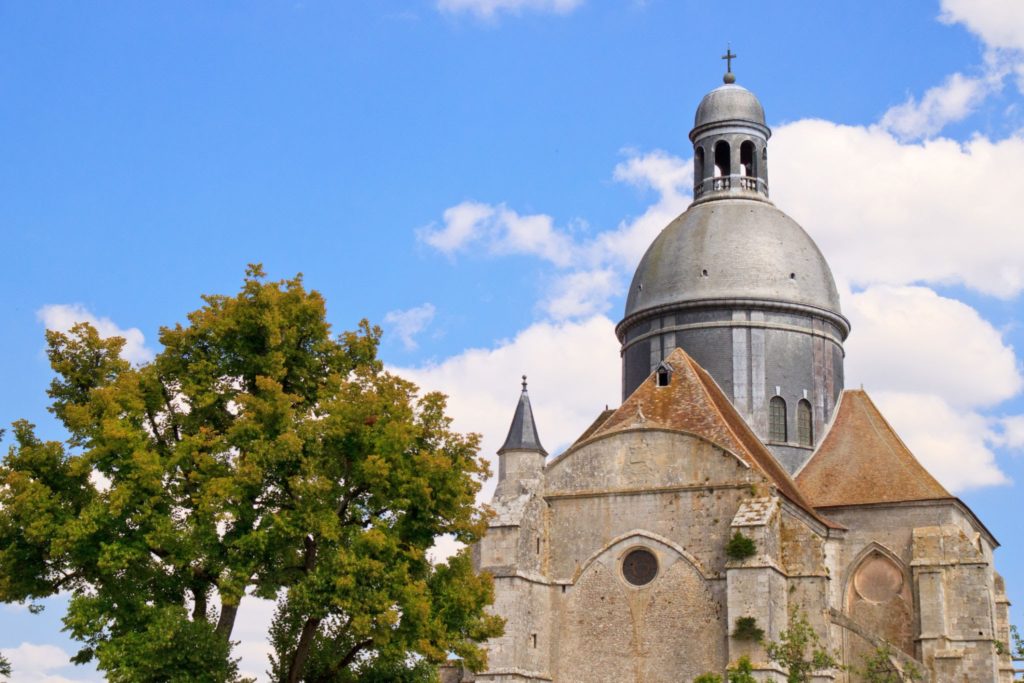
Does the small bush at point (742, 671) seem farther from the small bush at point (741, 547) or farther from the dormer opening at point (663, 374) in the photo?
the dormer opening at point (663, 374)

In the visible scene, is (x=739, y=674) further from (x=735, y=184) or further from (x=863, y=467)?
(x=735, y=184)

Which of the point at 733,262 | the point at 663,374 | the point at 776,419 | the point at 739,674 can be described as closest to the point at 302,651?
the point at 739,674

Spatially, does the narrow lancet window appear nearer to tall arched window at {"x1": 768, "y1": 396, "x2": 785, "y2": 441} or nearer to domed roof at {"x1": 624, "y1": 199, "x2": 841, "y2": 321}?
domed roof at {"x1": 624, "y1": 199, "x2": 841, "y2": 321}

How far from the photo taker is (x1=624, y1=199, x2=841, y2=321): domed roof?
38156 millimetres

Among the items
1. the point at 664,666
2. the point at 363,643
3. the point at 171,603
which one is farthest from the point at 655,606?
the point at 171,603

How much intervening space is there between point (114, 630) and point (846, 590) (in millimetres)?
20196

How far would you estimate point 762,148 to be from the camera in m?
41.6

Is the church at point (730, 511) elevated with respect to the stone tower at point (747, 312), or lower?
lower

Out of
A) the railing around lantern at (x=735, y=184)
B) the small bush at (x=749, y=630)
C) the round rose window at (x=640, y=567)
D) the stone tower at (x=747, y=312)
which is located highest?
the railing around lantern at (x=735, y=184)

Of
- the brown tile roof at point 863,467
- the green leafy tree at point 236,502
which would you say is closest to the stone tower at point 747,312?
the brown tile roof at point 863,467

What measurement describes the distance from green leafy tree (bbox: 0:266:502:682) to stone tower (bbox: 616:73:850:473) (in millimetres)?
14845

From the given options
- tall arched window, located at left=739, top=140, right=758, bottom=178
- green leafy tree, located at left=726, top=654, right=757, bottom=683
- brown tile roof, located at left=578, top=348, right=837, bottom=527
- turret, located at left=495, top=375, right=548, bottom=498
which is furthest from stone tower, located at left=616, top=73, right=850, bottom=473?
green leafy tree, located at left=726, top=654, right=757, bottom=683

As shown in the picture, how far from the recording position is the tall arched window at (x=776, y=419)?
37.2 meters

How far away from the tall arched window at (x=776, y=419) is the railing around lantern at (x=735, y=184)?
7301mm
